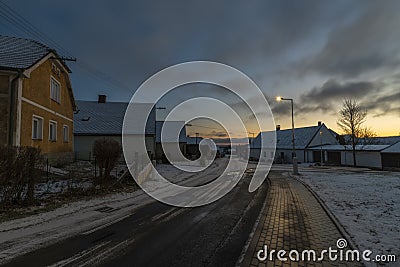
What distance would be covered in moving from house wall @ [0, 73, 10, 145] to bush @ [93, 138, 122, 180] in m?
5.25

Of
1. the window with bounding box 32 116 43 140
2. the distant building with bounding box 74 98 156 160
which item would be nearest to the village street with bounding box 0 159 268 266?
the window with bounding box 32 116 43 140

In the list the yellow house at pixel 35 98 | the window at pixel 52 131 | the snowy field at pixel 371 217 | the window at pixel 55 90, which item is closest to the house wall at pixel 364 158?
the snowy field at pixel 371 217

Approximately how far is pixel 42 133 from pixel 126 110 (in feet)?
59.2

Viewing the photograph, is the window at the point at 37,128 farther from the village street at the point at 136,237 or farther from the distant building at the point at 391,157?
the distant building at the point at 391,157

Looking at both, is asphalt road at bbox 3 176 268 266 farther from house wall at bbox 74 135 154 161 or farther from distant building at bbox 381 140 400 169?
distant building at bbox 381 140 400 169

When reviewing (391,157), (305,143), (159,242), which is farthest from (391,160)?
(159,242)

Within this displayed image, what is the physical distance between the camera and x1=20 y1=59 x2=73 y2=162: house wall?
45.9ft

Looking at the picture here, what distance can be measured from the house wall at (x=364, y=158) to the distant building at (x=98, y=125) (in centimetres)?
2895

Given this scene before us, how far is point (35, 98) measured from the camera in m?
15.2

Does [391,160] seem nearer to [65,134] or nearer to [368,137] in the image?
[368,137]

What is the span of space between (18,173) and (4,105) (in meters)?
7.87

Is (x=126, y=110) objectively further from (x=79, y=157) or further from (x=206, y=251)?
(x=206, y=251)

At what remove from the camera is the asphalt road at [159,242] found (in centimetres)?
418

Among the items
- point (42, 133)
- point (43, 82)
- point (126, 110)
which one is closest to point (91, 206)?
point (42, 133)
